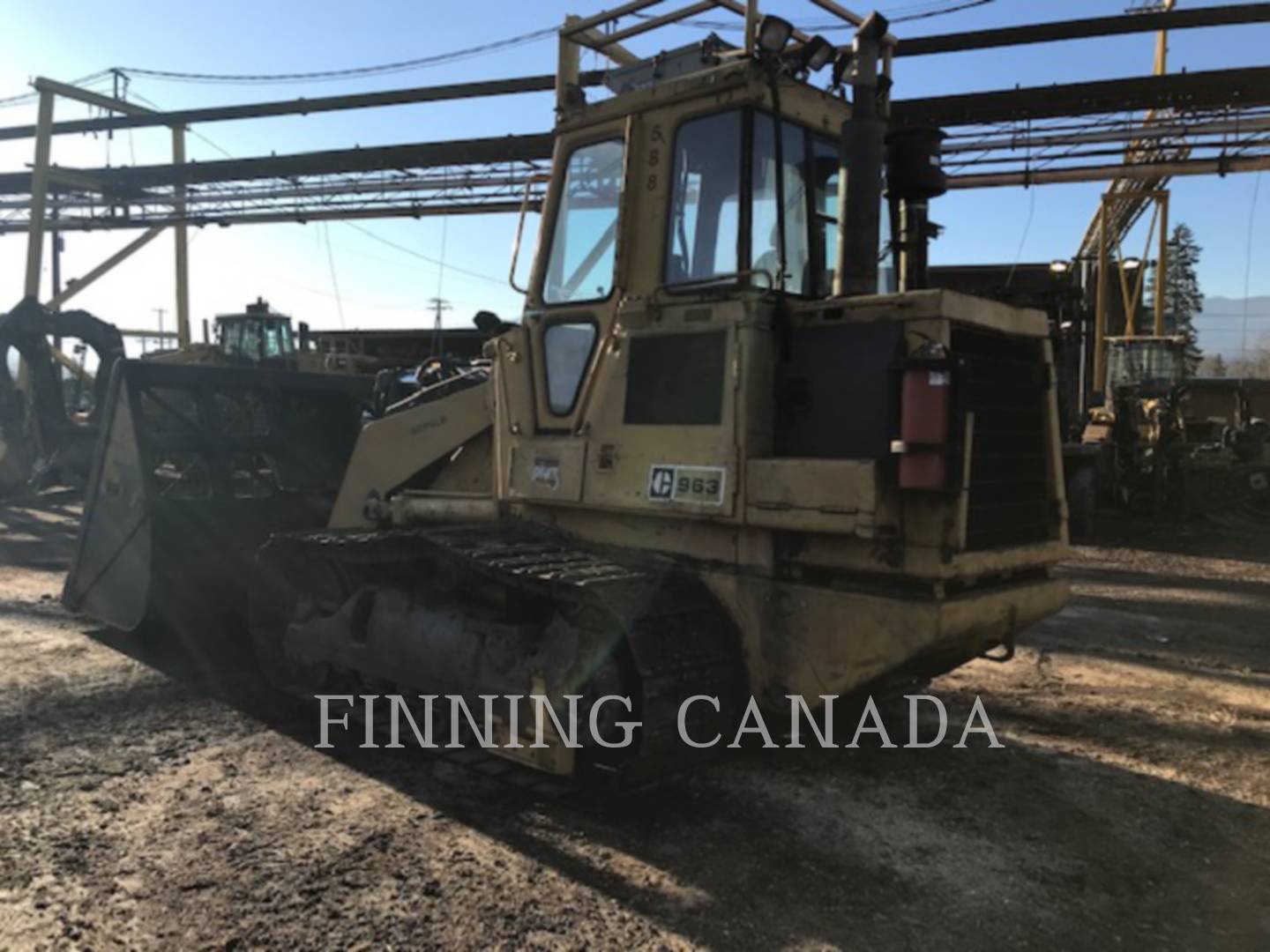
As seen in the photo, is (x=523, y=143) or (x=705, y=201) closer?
(x=705, y=201)

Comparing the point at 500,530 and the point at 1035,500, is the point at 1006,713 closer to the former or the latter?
the point at 1035,500

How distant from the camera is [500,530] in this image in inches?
181

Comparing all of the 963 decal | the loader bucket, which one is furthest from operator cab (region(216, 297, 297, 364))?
the 963 decal

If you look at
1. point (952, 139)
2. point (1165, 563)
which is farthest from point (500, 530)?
point (952, 139)

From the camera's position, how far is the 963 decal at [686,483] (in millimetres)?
3803

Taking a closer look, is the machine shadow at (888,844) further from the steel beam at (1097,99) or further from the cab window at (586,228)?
the steel beam at (1097,99)

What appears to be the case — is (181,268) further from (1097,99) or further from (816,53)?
(816,53)

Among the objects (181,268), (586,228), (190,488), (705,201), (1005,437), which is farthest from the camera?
(181,268)

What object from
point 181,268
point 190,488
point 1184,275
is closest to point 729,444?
point 190,488

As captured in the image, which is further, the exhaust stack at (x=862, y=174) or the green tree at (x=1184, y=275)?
the green tree at (x=1184, y=275)

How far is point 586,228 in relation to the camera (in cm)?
446

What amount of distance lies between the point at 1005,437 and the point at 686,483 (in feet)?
4.31

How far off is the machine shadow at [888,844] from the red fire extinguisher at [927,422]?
4.82ft

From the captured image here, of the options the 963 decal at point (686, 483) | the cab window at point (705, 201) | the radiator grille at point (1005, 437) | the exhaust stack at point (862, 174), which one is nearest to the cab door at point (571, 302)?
the cab window at point (705, 201)
